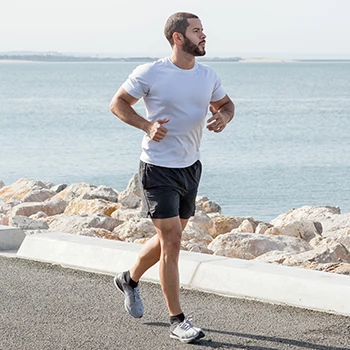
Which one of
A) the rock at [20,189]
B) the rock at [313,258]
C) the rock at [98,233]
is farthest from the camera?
the rock at [20,189]

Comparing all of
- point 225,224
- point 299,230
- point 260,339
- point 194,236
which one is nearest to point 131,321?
point 260,339

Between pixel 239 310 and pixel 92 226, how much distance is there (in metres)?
5.12

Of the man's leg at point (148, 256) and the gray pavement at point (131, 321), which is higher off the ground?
the man's leg at point (148, 256)

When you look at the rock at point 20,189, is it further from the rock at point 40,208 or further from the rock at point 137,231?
the rock at point 137,231

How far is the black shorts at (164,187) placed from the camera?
21.8ft

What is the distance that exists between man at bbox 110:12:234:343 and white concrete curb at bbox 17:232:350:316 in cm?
102

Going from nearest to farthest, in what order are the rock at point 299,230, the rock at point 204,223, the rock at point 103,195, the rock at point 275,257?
the rock at point 275,257
the rock at point 299,230
the rock at point 204,223
the rock at point 103,195

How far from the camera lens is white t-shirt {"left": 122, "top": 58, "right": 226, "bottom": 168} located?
21.6ft

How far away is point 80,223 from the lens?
12.1 meters

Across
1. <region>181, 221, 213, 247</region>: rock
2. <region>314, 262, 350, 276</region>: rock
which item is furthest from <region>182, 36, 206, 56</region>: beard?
<region>181, 221, 213, 247</region>: rock

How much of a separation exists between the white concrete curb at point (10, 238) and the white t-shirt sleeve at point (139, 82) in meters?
3.35

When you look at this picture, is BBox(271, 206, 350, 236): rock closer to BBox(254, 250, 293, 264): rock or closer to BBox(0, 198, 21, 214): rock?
BBox(0, 198, 21, 214): rock

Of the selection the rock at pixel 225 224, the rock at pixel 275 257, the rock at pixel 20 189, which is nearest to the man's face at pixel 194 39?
the rock at pixel 275 257

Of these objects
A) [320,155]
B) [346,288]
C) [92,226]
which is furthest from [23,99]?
[346,288]
